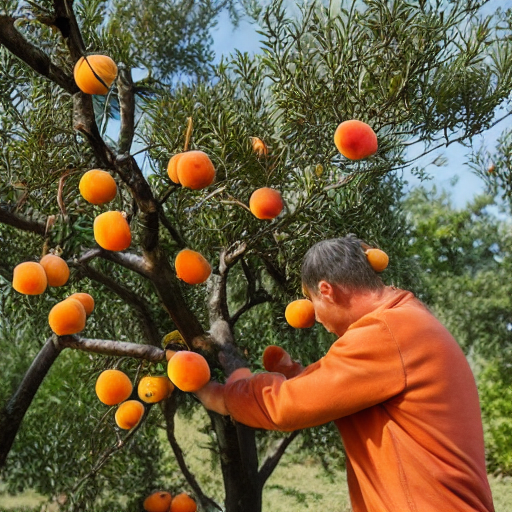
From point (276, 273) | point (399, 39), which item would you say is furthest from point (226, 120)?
point (276, 273)

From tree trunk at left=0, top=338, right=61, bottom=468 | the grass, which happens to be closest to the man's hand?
tree trunk at left=0, top=338, right=61, bottom=468

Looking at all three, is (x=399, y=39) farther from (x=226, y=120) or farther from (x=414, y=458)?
(x=414, y=458)

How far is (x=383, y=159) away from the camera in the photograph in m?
3.04

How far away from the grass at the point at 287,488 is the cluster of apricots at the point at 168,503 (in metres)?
0.58

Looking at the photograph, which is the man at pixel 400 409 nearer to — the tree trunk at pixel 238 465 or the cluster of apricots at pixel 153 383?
the cluster of apricots at pixel 153 383

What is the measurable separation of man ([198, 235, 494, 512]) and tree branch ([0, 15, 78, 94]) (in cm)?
109

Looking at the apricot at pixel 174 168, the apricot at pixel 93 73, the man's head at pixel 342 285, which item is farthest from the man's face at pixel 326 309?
the apricot at pixel 93 73

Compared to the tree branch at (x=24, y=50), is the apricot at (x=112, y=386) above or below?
below

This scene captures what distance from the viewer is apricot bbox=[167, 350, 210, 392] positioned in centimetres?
185

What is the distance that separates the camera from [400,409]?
146 cm

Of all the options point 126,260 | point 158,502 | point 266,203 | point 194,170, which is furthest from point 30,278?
point 158,502

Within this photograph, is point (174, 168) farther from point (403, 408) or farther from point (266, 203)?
point (403, 408)

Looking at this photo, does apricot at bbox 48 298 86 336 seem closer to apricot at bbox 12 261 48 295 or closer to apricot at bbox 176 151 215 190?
apricot at bbox 12 261 48 295

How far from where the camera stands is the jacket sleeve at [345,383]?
4.72 ft
